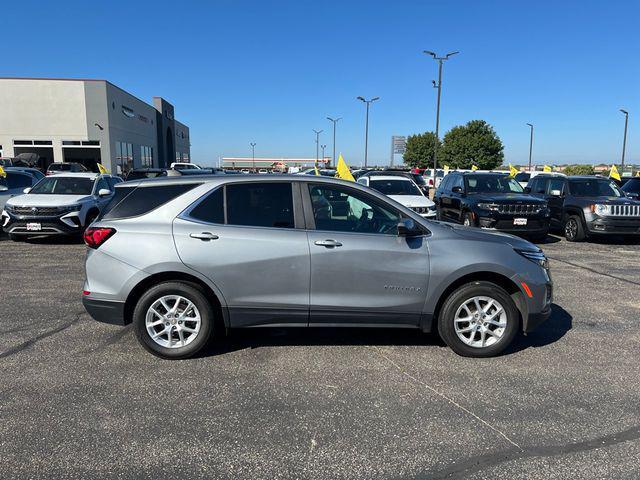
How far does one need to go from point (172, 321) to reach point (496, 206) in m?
8.75

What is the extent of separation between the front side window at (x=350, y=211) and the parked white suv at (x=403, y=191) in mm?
7263

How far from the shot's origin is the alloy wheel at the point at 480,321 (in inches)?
175

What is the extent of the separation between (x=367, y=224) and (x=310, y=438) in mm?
2032

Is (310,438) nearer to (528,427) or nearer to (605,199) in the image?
(528,427)

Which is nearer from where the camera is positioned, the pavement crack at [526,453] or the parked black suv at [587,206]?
the pavement crack at [526,453]

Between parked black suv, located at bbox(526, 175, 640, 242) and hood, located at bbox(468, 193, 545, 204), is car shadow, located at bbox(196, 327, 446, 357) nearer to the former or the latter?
hood, located at bbox(468, 193, 545, 204)

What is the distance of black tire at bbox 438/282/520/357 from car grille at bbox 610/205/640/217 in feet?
29.0

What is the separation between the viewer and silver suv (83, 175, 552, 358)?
167 inches

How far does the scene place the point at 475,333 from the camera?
176 inches

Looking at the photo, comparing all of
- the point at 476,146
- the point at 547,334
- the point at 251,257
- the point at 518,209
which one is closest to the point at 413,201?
the point at 518,209

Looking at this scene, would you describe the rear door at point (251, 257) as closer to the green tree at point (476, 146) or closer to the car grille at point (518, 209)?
the car grille at point (518, 209)

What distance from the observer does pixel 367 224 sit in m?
4.48

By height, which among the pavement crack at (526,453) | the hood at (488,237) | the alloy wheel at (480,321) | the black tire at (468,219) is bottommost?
the pavement crack at (526,453)

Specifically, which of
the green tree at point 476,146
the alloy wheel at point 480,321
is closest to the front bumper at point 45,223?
the alloy wheel at point 480,321
